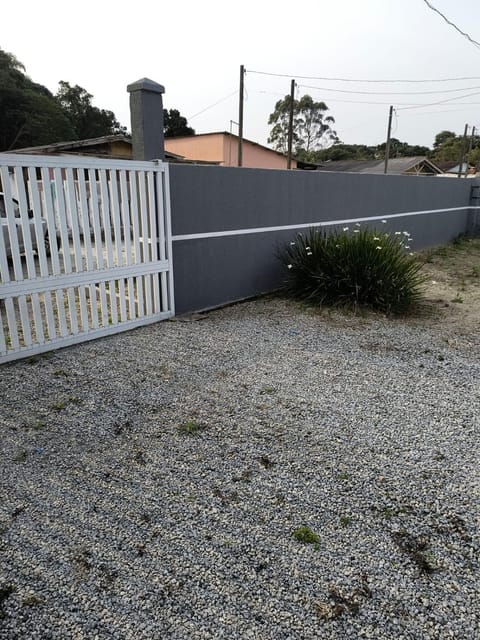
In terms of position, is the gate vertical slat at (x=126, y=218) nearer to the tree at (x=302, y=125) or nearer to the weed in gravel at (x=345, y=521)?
the weed in gravel at (x=345, y=521)

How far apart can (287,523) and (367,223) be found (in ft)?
23.7

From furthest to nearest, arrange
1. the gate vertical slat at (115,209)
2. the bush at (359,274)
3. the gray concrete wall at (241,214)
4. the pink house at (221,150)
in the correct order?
the pink house at (221,150)
the bush at (359,274)
the gray concrete wall at (241,214)
the gate vertical slat at (115,209)

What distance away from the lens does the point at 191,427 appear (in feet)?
→ 9.55

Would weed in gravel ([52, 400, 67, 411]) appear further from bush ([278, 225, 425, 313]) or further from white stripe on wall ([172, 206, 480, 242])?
bush ([278, 225, 425, 313])

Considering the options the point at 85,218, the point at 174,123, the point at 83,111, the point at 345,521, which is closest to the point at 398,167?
the point at 174,123

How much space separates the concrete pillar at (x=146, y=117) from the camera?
4.55 metres

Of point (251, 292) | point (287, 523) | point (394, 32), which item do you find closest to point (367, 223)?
point (251, 292)

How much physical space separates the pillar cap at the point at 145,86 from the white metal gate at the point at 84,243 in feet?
2.39

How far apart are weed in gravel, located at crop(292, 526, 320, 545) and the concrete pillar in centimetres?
382

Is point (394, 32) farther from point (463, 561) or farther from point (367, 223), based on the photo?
point (463, 561)

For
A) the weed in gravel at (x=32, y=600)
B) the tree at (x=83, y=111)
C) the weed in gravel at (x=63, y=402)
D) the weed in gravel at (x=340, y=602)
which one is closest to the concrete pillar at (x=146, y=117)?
the weed in gravel at (x=63, y=402)

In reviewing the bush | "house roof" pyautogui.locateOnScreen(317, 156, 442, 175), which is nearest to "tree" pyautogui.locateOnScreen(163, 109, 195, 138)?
"house roof" pyautogui.locateOnScreen(317, 156, 442, 175)

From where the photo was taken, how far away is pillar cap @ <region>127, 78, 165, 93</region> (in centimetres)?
450

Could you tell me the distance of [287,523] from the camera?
2.10m
